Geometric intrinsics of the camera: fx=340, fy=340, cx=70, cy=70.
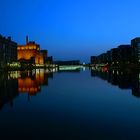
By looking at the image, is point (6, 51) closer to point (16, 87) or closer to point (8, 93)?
point (16, 87)

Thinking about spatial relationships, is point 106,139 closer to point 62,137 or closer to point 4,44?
point 62,137

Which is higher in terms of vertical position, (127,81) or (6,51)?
(6,51)

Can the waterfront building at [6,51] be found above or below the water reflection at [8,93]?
above

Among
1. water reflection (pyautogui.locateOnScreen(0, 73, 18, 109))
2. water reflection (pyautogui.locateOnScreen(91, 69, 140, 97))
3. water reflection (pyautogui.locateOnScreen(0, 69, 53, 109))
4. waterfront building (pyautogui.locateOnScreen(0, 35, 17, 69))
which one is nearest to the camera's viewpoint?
water reflection (pyautogui.locateOnScreen(0, 73, 18, 109))

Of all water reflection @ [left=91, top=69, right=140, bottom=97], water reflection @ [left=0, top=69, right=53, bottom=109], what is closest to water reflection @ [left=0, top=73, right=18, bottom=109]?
water reflection @ [left=0, top=69, right=53, bottom=109]

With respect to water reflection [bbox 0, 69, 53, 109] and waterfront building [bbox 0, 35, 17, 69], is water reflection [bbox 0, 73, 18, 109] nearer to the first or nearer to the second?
water reflection [bbox 0, 69, 53, 109]

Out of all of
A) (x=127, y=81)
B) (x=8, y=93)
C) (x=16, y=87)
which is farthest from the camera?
(x=127, y=81)

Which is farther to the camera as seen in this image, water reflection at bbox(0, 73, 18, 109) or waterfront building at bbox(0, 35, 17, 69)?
waterfront building at bbox(0, 35, 17, 69)

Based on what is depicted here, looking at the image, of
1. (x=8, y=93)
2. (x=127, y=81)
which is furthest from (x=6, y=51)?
(x=8, y=93)

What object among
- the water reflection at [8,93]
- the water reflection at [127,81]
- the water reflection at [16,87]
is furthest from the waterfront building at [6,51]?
the water reflection at [8,93]

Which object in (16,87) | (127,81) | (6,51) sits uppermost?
(6,51)

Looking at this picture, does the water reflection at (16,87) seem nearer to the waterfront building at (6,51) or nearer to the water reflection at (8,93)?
the water reflection at (8,93)

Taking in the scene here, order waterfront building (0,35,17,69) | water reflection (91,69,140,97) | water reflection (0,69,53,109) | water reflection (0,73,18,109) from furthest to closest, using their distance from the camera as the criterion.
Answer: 1. waterfront building (0,35,17,69)
2. water reflection (91,69,140,97)
3. water reflection (0,69,53,109)
4. water reflection (0,73,18,109)

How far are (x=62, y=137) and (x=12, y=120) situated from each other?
15.0 ft
